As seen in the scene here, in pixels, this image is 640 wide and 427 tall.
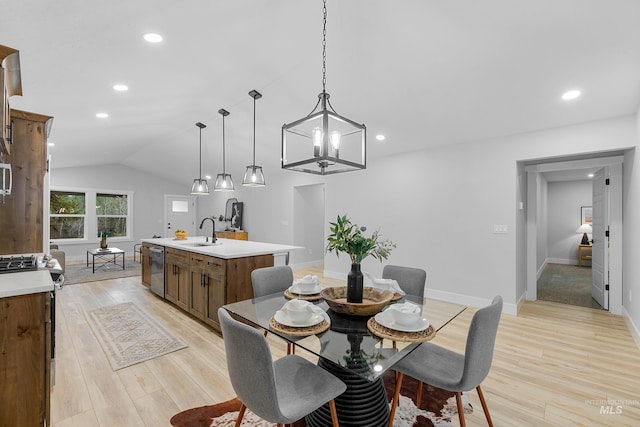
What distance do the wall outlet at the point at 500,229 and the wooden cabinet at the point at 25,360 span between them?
4489mm

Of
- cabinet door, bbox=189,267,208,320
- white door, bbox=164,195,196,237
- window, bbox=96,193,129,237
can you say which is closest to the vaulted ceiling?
cabinet door, bbox=189,267,208,320

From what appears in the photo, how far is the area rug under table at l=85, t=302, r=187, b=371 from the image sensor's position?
Answer: 271 centimetres

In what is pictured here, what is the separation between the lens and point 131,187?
923cm

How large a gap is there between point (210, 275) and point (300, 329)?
2.04m

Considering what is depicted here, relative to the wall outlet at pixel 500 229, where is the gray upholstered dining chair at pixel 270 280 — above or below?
below

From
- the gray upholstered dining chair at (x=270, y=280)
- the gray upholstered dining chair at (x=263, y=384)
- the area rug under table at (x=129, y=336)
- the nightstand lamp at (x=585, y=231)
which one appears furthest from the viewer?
the nightstand lamp at (x=585, y=231)

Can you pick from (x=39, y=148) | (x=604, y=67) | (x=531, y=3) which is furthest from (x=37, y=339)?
(x=604, y=67)

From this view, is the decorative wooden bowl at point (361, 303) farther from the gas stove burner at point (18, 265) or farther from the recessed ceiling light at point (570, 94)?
the recessed ceiling light at point (570, 94)

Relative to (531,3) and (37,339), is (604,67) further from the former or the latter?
(37,339)

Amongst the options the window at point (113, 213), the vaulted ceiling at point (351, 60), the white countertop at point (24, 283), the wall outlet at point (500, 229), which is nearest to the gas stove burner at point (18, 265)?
the white countertop at point (24, 283)

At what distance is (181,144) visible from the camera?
21.1 feet

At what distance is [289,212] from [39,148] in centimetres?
485

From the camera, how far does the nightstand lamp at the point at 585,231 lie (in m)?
7.23

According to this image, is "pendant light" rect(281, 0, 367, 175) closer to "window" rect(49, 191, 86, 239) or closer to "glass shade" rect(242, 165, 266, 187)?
"glass shade" rect(242, 165, 266, 187)
